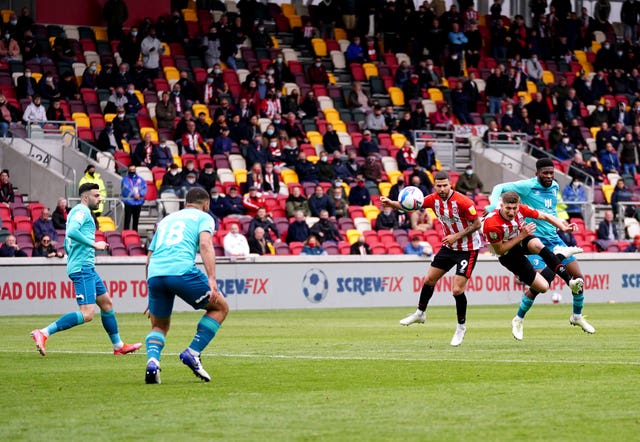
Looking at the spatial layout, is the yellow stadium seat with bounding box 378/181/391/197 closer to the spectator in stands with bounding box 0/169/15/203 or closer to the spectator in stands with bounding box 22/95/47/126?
the spectator in stands with bounding box 22/95/47/126

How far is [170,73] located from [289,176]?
199 inches

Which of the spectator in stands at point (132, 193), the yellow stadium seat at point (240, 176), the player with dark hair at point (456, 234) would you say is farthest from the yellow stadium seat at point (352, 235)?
the player with dark hair at point (456, 234)

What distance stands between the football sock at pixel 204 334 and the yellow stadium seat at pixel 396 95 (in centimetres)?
2883

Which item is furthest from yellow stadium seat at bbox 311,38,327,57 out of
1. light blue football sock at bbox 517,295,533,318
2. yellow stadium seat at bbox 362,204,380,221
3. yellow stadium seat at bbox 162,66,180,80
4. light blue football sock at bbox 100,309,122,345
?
light blue football sock at bbox 100,309,122,345

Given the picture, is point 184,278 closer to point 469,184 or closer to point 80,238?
point 80,238

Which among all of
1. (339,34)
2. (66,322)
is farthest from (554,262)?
(339,34)

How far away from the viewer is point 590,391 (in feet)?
32.0

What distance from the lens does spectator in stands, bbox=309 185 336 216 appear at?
3108 centimetres

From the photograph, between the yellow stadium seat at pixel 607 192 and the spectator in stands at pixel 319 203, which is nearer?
the spectator in stands at pixel 319 203

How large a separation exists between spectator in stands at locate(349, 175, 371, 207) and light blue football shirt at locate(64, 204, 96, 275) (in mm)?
18499

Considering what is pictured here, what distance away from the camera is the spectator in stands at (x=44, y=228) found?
2658cm

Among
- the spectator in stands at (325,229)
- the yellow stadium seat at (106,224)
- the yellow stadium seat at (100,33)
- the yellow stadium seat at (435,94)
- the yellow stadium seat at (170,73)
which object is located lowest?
the spectator in stands at (325,229)

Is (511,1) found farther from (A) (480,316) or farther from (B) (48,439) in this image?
(B) (48,439)

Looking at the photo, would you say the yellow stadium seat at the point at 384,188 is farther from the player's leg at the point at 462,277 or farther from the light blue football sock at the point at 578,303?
the player's leg at the point at 462,277
